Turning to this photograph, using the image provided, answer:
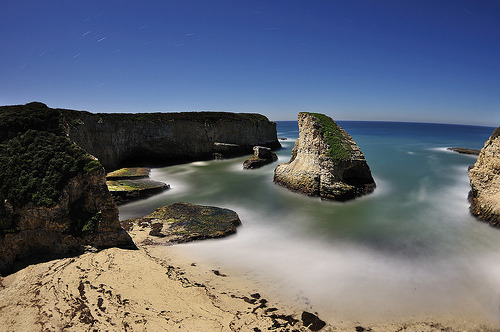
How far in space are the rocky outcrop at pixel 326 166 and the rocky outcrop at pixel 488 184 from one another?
4580mm

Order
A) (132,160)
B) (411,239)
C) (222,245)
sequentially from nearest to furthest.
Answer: (222,245) < (411,239) < (132,160)

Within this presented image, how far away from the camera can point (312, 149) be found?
14.7 m

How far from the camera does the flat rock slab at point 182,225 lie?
27.6ft

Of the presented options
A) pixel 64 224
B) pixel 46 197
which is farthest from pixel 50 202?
pixel 64 224

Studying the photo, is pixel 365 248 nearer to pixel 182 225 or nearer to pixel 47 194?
pixel 182 225

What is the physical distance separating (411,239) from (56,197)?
11.4 m

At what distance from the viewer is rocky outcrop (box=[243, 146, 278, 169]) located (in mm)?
21906

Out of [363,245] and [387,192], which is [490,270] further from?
[387,192]

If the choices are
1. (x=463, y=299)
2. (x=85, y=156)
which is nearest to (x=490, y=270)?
(x=463, y=299)

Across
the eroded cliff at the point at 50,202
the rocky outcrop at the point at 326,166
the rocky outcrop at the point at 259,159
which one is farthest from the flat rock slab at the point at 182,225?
the rocky outcrop at the point at 259,159

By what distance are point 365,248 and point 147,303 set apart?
6846 millimetres

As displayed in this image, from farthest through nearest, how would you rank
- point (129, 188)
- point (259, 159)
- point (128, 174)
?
1. point (259, 159)
2. point (128, 174)
3. point (129, 188)

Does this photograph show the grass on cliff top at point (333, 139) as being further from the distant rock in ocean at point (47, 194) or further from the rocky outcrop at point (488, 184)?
the distant rock in ocean at point (47, 194)

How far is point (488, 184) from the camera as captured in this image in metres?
10.8
